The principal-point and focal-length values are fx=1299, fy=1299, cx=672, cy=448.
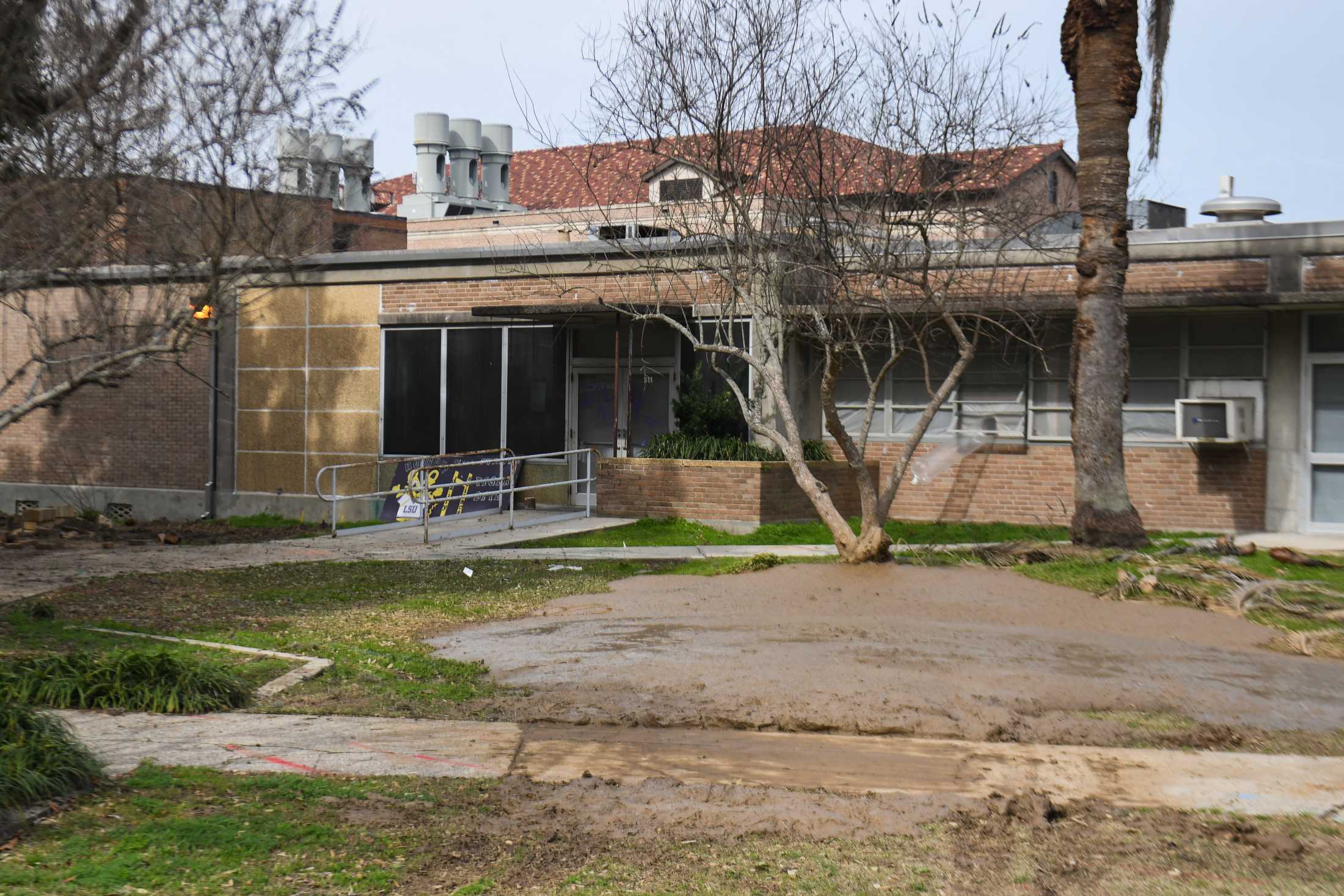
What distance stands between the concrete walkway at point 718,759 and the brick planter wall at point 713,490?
12.0 metres

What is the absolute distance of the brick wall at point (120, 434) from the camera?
2708 cm

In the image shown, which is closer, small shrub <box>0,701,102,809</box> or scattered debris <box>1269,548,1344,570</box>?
small shrub <box>0,701,102,809</box>

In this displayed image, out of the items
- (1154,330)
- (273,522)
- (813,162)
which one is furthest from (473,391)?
(1154,330)

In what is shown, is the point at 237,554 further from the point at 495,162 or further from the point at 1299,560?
the point at 495,162

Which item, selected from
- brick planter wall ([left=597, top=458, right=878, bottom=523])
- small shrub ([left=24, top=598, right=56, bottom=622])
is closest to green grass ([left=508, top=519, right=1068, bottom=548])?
brick planter wall ([left=597, top=458, right=878, bottom=523])

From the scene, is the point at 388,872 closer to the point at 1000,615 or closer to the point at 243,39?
the point at 1000,615

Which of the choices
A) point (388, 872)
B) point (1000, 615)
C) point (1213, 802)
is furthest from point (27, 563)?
point (1213, 802)

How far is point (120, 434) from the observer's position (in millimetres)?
27766

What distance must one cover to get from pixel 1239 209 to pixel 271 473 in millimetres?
18650

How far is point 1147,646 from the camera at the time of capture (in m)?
10.7

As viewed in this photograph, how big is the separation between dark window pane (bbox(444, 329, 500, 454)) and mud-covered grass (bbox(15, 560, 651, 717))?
794cm

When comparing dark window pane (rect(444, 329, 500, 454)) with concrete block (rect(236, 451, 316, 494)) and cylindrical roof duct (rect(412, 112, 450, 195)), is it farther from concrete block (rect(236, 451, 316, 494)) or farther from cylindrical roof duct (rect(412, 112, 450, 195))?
cylindrical roof duct (rect(412, 112, 450, 195))

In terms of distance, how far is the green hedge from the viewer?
68.9 ft

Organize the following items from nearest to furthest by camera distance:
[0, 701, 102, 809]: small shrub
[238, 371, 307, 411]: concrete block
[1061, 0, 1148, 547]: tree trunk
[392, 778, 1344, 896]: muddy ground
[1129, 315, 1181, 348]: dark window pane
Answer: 1. [392, 778, 1344, 896]: muddy ground
2. [0, 701, 102, 809]: small shrub
3. [1061, 0, 1148, 547]: tree trunk
4. [1129, 315, 1181, 348]: dark window pane
5. [238, 371, 307, 411]: concrete block
